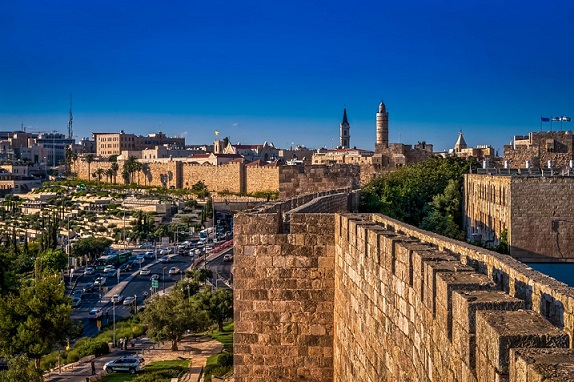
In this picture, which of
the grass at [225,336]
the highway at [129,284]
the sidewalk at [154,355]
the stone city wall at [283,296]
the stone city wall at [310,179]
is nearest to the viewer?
the stone city wall at [283,296]

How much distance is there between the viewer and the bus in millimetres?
42719

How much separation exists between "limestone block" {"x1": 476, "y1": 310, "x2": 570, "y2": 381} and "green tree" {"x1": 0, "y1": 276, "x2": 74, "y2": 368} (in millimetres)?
18667

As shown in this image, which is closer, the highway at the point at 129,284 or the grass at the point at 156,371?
the grass at the point at 156,371

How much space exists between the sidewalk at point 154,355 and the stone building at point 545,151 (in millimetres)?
14126

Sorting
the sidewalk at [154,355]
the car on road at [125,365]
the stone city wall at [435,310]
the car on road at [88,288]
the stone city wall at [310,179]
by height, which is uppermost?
the stone city wall at [310,179]

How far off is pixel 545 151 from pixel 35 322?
65.5 feet

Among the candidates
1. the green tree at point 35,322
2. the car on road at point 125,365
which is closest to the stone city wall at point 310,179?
the car on road at point 125,365

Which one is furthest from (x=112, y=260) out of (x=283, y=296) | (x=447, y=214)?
(x=283, y=296)

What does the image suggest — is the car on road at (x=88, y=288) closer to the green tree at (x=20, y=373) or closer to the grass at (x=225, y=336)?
the grass at (x=225, y=336)

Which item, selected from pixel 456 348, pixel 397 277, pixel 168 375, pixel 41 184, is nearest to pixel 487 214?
pixel 168 375

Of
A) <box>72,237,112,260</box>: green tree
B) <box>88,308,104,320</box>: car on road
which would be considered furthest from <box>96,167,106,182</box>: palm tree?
<box>88,308,104,320</box>: car on road

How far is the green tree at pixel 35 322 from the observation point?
19516 mm

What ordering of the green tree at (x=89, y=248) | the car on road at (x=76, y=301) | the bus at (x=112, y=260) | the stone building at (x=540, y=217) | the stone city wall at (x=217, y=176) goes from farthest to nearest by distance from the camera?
the stone city wall at (x=217, y=176) < the green tree at (x=89, y=248) < the bus at (x=112, y=260) < the car on road at (x=76, y=301) < the stone building at (x=540, y=217)

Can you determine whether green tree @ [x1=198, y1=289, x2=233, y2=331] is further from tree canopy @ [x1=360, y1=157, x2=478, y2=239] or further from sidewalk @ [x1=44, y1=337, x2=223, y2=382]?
tree canopy @ [x1=360, y1=157, x2=478, y2=239]
